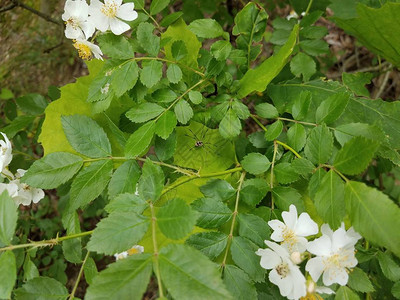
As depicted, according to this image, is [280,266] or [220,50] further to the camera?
[220,50]

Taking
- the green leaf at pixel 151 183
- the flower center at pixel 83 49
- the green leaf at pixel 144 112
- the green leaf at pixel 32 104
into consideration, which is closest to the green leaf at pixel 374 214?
the green leaf at pixel 151 183

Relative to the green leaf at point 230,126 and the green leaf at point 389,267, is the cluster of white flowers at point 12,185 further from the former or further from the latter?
the green leaf at point 389,267

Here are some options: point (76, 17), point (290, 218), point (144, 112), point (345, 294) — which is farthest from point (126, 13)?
point (345, 294)

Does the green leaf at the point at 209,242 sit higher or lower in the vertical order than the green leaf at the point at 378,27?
lower

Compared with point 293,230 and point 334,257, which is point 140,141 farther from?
point 334,257

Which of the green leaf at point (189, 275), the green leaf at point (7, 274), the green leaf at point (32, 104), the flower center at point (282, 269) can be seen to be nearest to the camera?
the green leaf at point (189, 275)

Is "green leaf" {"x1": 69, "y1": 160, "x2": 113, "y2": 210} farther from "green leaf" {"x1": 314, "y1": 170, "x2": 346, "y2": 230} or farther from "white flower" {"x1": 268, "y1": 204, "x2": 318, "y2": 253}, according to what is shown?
"green leaf" {"x1": 314, "y1": 170, "x2": 346, "y2": 230}

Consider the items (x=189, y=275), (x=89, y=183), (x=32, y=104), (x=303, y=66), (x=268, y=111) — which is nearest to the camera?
(x=189, y=275)

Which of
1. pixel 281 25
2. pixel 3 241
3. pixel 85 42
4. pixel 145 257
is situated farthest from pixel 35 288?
pixel 281 25

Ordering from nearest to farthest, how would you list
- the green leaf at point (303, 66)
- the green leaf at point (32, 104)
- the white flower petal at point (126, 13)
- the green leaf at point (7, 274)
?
1. the green leaf at point (7, 274)
2. the white flower petal at point (126, 13)
3. the green leaf at point (303, 66)
4. the green leaf at point (32, 104)
